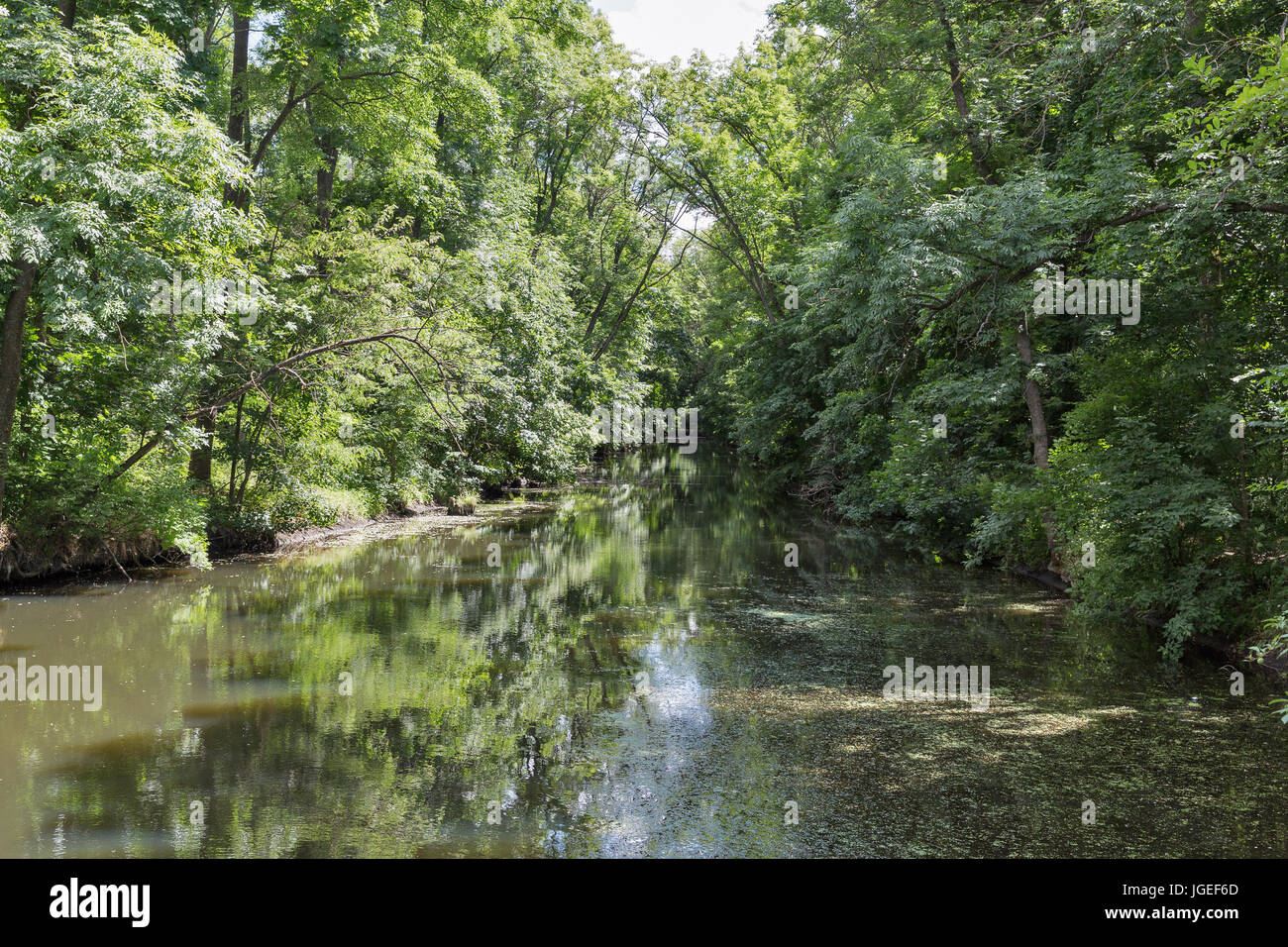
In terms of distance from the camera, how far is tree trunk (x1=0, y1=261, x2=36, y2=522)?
31.1ft

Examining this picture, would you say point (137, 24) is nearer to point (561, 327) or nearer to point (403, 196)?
point (403, 196)

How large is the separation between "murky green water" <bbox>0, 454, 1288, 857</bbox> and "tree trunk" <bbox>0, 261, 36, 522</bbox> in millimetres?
1761

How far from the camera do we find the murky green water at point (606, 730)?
4.56 m

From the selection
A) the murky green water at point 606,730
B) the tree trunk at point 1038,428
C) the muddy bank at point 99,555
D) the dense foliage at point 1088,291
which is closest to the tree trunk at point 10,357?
the muddy bank at point 99,555

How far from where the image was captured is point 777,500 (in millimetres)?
24172

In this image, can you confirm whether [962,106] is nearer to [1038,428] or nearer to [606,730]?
[1038,428]

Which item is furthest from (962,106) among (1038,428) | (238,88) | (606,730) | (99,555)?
(99,555)

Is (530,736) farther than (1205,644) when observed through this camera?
No

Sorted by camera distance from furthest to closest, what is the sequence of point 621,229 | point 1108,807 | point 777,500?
point 621,229
point 777,500
point 1108,807

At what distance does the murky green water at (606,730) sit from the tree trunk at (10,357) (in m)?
1.76

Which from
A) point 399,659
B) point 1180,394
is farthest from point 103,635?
point 1180,394

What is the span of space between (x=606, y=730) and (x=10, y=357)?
27.2ft

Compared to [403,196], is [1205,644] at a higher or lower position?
lower
